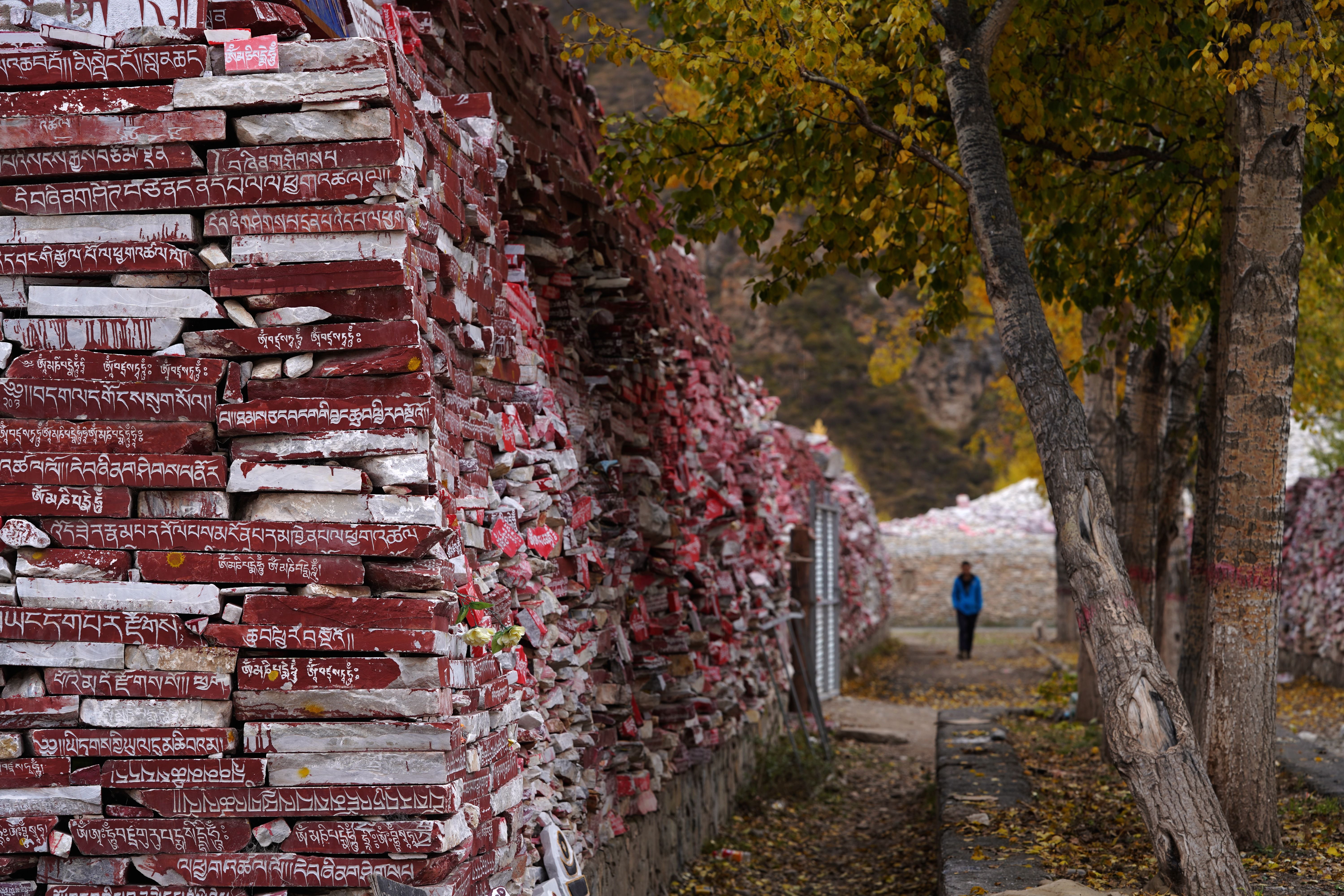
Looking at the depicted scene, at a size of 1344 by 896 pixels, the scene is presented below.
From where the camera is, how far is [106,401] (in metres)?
3.03

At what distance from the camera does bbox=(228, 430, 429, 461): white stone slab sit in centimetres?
297

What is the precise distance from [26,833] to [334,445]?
133cm


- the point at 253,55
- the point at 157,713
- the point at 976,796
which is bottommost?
the point at 976,796

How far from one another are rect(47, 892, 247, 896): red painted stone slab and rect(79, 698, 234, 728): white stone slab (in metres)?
0.43

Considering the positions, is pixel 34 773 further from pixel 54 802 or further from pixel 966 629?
pixel 966 629

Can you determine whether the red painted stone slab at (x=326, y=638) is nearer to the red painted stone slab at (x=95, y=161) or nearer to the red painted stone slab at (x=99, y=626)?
the red painted stone slab at (x=99, y=626)

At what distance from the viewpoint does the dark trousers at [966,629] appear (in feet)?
53.6

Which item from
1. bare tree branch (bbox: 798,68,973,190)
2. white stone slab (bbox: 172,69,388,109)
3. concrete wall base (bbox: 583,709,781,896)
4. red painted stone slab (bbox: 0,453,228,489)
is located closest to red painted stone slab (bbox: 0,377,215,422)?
red painted stone slab (bbox: 0,453,228,489)

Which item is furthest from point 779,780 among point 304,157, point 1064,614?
point 1064,614

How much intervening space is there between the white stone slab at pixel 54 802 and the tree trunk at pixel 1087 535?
338cm

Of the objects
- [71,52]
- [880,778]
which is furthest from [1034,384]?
[880,778]

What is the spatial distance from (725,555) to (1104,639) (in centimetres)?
410

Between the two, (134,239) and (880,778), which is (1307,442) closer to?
(880,778)

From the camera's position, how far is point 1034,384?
4469mm
